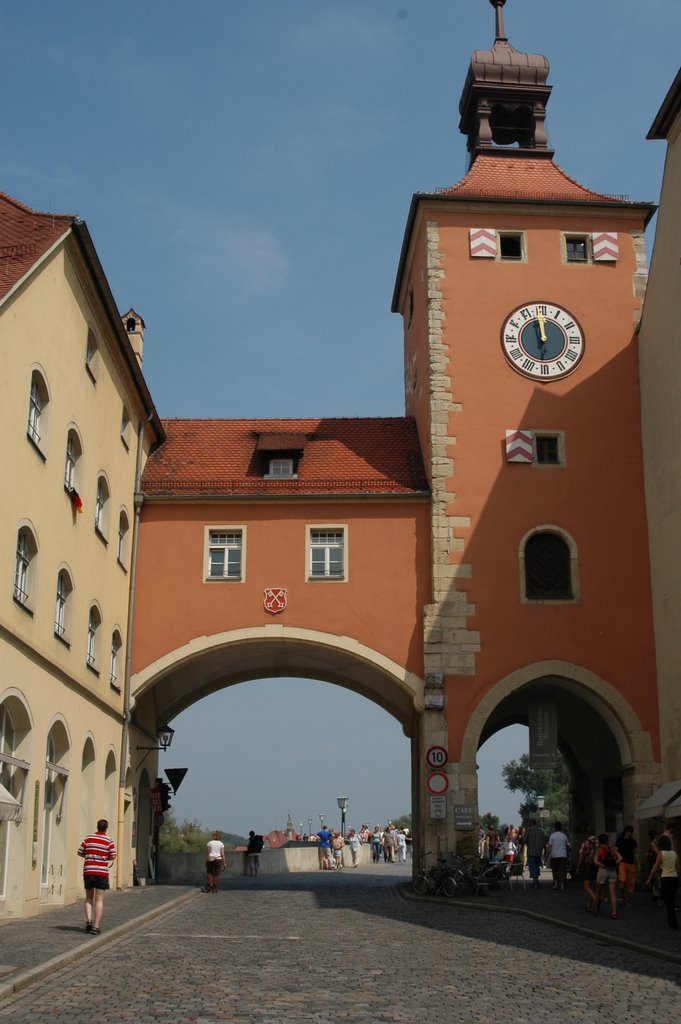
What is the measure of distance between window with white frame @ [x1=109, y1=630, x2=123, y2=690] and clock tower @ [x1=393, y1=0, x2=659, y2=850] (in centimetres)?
624

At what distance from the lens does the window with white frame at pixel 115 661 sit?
24.9 meters

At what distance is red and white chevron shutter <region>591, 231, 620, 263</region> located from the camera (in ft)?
93.7

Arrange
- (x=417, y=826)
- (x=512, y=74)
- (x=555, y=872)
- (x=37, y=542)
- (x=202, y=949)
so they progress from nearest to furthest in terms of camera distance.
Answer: (x=202, y=949) < (x=37, y=542) < (x=555, y=872) < (x=417, y=826) < (x=512, y=74)

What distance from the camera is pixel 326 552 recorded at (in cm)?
2672

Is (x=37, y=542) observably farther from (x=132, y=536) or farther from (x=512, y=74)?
(x=512, y=74)

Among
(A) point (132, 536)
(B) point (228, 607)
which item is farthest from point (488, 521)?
(A) point (132, 536)

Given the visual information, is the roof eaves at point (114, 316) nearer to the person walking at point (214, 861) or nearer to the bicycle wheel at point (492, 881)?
the person walking at point (214, 861)

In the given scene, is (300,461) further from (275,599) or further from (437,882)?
(437,882)

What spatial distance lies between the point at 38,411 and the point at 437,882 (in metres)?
11.2

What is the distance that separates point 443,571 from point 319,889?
7046mm

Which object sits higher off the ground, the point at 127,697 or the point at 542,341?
the point at 542,341

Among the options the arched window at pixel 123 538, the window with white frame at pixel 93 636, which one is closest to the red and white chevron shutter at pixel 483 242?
the arched window at pixel 123 538

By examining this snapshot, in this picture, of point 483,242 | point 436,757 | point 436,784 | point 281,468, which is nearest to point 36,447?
point 281,468

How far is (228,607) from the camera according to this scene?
2616cm
